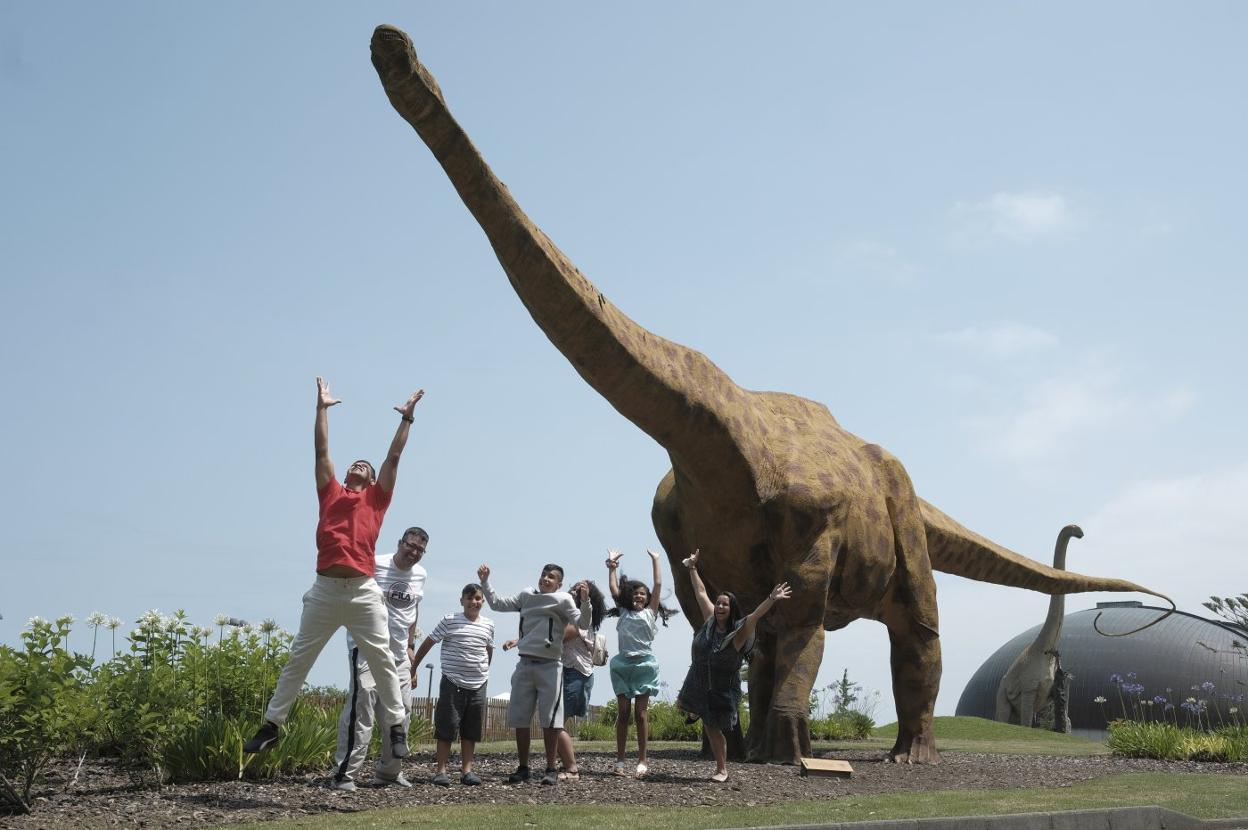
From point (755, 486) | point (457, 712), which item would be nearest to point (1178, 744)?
point (755, 486)

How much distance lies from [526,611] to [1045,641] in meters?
21.6

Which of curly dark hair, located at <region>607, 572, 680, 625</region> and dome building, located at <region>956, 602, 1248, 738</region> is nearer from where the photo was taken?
A: curly dark hair, located at <region>607, 572, 680, 625</region>

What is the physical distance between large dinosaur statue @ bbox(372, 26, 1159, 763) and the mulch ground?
117cm

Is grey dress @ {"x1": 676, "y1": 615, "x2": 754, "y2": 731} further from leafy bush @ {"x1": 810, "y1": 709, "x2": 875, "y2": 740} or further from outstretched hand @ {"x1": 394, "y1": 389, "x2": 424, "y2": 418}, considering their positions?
leafy bush @ {"x1": 810, "y1": 709, "x2": 875, "y2": 740}

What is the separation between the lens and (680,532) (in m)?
12.0

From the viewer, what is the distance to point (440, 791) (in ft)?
27.8

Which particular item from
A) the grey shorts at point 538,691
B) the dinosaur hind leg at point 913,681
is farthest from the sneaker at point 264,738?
the dinosaur hind leg at point 913,681

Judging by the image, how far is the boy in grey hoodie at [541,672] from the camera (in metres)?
9.05

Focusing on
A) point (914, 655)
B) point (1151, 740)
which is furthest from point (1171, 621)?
point (914, 655)

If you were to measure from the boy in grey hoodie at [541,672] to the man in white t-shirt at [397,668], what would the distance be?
33.5 inches

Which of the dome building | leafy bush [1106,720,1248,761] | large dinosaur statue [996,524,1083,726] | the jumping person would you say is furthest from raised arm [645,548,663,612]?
the dome building

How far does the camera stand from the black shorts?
8.95m

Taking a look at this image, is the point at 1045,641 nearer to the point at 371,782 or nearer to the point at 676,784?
the point at 676,784

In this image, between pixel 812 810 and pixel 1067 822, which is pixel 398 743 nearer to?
pixel 812 810
